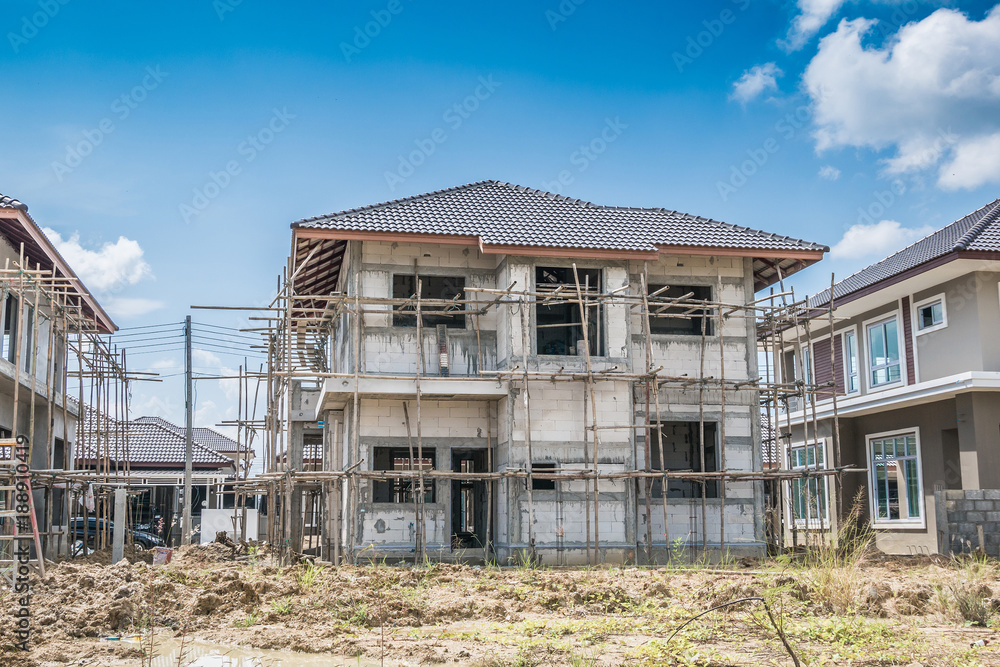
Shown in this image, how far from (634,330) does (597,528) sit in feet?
14.1

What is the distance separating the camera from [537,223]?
20.3 m

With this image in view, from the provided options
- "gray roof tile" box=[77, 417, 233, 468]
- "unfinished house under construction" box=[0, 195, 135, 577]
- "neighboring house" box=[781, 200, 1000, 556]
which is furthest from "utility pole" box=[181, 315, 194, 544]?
"neighboring house" box=[781, 200, 1000, 556]

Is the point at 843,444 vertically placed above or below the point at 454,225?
below

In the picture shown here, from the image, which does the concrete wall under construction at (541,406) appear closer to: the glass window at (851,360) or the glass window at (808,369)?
the glass window at (808,369)

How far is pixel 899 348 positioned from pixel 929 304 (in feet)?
4.75

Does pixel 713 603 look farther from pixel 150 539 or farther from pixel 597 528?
pixel 150 539

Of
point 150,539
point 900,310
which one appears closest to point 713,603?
point 900,310

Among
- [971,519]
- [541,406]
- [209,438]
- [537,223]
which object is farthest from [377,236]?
[209,438]

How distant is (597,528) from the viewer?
698 inches

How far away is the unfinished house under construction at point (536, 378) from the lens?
18.3 meters

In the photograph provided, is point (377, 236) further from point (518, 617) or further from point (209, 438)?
point (209, 438)

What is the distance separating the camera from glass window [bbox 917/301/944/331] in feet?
70.0

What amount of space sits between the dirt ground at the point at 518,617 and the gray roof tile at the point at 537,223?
6.88 metres

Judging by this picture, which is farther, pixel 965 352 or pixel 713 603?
pixel 965 352
